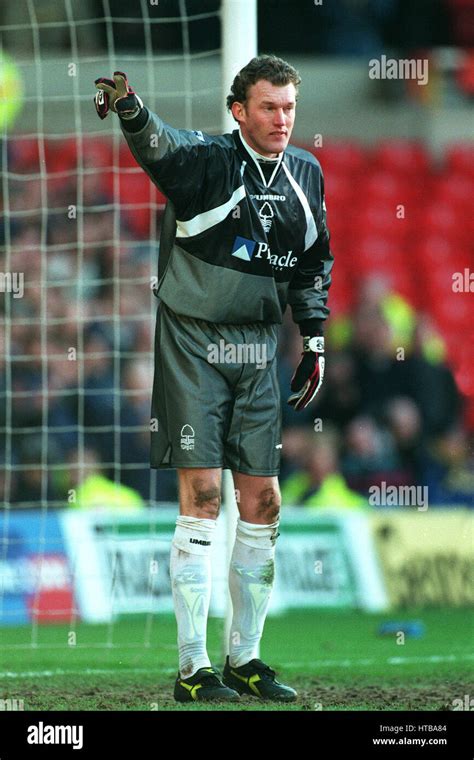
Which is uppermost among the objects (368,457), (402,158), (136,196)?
(402,158)

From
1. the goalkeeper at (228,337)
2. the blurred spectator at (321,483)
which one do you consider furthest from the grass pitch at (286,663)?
the blurred spectator at (321,483)

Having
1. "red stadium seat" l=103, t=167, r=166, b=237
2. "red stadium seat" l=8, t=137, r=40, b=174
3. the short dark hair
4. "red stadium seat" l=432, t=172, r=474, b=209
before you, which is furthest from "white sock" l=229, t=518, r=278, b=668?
"red stadium seat" l=432, t=172, r=474, b=209

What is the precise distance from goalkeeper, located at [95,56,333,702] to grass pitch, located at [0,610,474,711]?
35 cm

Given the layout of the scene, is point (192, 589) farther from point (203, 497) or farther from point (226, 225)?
point (226, 225)

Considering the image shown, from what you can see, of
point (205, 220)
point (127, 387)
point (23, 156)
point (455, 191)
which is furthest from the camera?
point (455, 191)

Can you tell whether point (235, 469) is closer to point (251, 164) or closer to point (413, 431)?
point (251, 164)

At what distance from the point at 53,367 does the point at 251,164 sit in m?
5.15

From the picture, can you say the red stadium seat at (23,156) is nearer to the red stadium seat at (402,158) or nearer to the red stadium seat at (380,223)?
the red stadium seat at (380,223)

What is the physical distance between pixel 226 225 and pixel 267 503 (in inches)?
40.6

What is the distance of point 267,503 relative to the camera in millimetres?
5199

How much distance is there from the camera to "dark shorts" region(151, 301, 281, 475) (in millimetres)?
5016

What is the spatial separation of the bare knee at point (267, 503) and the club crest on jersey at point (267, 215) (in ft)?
3.13

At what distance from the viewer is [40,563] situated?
8641 millimetres

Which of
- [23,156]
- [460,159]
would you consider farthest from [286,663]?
[460,159]
